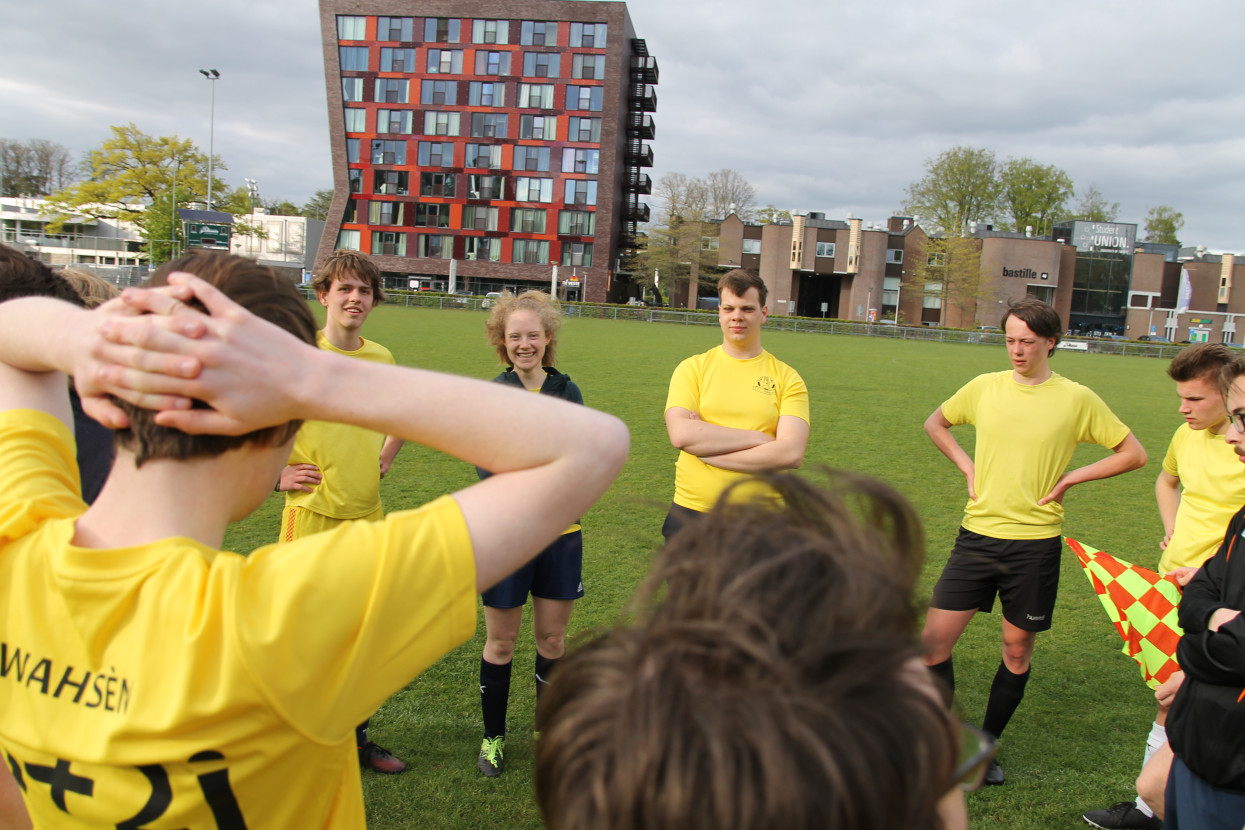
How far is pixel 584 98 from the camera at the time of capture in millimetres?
65062

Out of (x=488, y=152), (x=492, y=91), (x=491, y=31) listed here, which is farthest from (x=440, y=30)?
(x=488, y=152)

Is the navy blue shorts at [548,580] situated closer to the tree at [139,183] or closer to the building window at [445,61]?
the tree at [139,183]

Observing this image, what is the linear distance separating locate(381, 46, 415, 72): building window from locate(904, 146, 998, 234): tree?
4474cm

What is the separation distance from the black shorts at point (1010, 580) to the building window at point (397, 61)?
70.6m

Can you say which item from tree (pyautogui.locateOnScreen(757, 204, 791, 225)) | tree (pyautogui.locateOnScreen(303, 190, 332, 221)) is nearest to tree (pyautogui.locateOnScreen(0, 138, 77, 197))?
tree (pyautogui.locateOnScreen(303, 190, 332, 221))

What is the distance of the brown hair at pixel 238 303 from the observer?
3.43 ft

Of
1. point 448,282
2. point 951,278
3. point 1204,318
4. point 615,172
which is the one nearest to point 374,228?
point 448,282

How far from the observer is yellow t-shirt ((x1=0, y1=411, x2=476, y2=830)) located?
96cm

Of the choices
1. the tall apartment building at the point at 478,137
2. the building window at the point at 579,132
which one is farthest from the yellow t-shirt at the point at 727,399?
the building window at the point at 579,132

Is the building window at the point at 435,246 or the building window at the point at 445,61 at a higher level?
the building window at the point at 445,61

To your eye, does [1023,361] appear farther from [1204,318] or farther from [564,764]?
[1204,318]

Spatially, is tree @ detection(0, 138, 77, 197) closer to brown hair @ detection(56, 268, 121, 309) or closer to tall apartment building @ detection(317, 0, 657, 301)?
tall apartment building @ detection(317, 0, 657, 301)

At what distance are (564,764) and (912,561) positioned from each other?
0.47 metres

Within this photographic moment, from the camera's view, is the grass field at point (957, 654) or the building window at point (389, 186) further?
the building window at point (389, 186)
